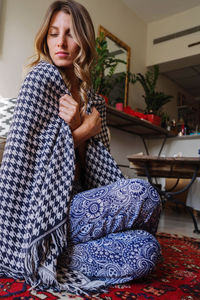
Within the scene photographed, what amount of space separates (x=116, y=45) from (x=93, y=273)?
3.31 metres

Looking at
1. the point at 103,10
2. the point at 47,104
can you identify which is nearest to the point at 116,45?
the point at 103,10

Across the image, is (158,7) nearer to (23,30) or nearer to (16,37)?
(23,30)

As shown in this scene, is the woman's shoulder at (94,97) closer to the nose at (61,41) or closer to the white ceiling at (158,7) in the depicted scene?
the nose at (61,41)

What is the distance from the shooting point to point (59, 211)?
2.29 feet

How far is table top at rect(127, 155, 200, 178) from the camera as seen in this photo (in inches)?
71.1

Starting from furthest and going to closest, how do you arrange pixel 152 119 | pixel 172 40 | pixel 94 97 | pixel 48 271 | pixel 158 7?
1. pixel 172 40
2. pixel 158 7
3. pixel 152 119
4. pixel 94 97
5. pixel 48 271

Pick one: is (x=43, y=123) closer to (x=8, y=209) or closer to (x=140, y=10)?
(x=8, y=209)

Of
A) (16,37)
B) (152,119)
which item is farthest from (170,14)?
(16,37)

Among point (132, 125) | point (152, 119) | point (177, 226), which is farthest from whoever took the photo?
point (152, 119)

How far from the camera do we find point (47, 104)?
80 cm

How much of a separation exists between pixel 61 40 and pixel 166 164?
4.26 feet

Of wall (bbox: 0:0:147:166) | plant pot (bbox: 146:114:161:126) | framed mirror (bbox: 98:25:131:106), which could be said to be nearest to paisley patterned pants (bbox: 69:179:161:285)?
wall (bbox: 0:0:147:166)

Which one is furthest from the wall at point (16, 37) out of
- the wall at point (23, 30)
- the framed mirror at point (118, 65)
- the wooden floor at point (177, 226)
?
the wooden floor at point (177, 226)

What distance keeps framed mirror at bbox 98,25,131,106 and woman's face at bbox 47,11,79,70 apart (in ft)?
7.78
